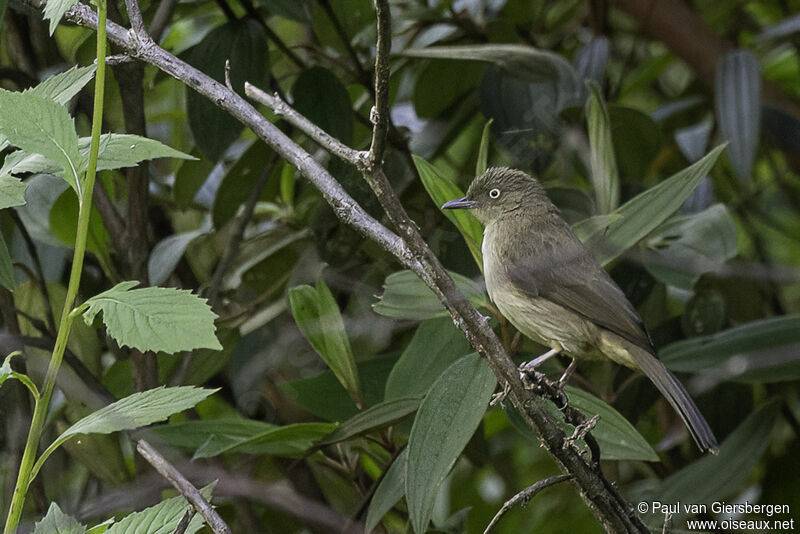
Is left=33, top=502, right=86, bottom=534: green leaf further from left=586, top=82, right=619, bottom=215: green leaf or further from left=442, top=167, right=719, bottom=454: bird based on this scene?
left=586, top=82, right=619, bottom=215: green leaf

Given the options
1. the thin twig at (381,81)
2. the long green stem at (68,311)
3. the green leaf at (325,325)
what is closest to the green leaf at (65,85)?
the long green stem at (68,311)

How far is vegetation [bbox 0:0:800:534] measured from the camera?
1.94 metres

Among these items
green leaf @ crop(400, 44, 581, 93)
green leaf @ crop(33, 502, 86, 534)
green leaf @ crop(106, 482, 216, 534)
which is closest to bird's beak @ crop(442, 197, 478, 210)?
green leaf @ crop(400, 44, 581, 93)

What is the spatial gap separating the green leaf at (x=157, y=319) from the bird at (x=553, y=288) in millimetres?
1331

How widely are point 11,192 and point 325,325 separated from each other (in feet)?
3.87

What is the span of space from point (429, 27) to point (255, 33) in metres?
0.95

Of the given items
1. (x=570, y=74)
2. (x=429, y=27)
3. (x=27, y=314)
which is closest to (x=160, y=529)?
(x=27, y=314)

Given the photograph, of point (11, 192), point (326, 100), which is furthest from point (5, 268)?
point (326, 100)

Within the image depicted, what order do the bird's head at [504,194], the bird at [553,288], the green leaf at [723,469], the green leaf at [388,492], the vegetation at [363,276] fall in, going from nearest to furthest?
the vegetation at [363,276], the green leaf at [388,492], the bird at [553,288], the green leaf at [723,469], the bird's head at [504,194]

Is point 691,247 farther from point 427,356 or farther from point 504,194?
point 427,356

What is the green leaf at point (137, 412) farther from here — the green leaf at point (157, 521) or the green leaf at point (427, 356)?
Result: the green leaf at point (427, 356)

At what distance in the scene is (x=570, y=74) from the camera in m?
3.30

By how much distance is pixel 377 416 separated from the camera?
233 centimetres

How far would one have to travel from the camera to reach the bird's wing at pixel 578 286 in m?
2.76
